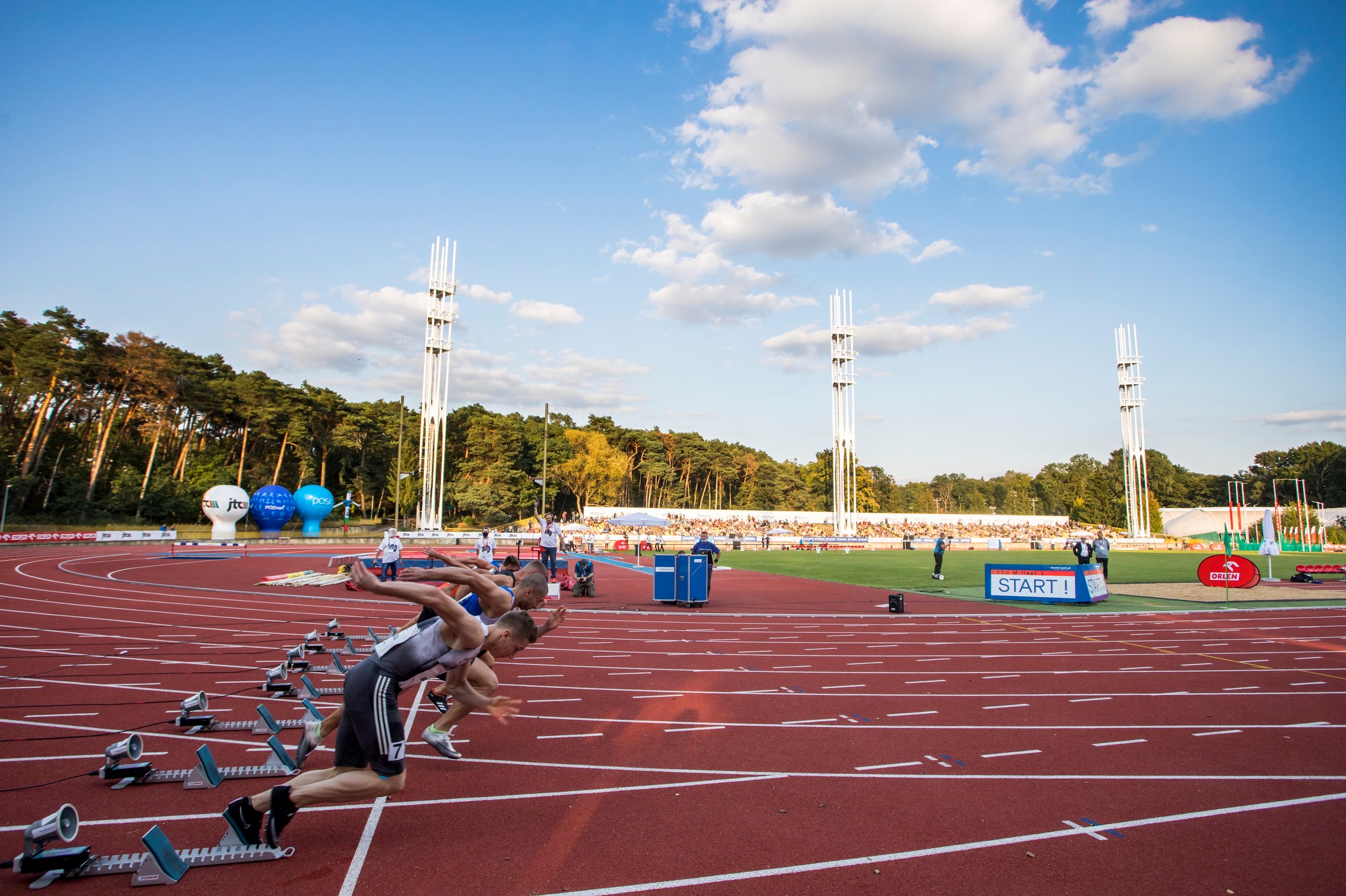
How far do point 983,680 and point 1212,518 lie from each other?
3649 inches

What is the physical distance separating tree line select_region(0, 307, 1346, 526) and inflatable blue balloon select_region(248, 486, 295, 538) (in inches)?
316

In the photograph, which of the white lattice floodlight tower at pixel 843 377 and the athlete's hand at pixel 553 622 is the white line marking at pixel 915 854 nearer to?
the athlete's hand at pixel 553 622

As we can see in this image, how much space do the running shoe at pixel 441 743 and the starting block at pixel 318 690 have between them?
1.93 meters

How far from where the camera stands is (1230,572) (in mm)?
18297

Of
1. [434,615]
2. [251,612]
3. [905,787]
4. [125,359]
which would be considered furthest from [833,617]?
[125,359]

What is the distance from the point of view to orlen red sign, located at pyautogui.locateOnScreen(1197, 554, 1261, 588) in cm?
1803

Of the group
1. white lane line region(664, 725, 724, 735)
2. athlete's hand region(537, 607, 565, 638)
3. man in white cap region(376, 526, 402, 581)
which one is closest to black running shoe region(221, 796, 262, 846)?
athlete's hand region(537, 607, 565, 638)

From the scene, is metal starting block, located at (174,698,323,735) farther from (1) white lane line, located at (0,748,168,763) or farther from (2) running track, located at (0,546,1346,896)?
(1) white lane line, located at (0,748,168,763)

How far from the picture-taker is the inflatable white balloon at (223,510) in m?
41.5

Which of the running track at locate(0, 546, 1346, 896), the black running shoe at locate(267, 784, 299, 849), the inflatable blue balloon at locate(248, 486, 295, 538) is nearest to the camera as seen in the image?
the black running shoe at locate(267, 784, 299, 849)

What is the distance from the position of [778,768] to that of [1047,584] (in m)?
16.1

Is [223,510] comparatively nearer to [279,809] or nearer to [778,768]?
[279,809]

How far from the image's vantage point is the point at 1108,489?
304 ft

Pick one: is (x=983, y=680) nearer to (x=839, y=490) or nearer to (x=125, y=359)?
(x=839, y=490)
